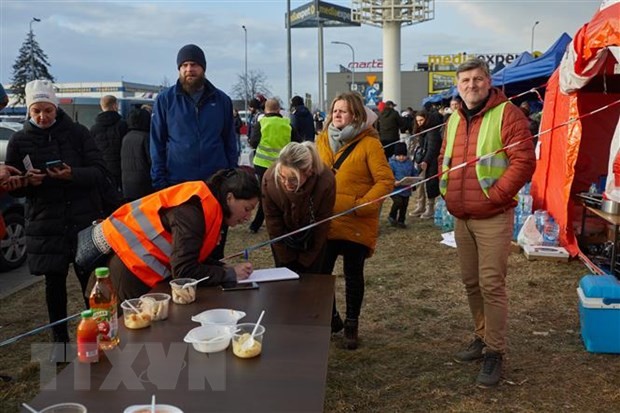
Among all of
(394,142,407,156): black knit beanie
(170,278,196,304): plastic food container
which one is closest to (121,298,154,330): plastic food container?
(170,278,196,304): plastic food container

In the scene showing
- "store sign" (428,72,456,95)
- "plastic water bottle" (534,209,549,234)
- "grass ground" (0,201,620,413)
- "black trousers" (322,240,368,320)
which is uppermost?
"store sign" (428,72,456,95)

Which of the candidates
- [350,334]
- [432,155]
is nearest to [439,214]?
[432,155]

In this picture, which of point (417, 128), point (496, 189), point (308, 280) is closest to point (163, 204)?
point (308, 280)

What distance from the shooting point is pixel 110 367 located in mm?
1802

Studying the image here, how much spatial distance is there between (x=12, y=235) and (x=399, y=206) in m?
5.26

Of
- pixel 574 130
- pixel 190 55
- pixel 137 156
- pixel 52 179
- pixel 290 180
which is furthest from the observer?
pixel 574 130

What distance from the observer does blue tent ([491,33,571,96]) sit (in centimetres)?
863

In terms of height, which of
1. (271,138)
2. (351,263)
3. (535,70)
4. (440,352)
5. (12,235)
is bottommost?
(440,352)

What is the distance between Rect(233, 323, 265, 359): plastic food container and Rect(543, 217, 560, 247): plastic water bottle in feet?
17.7

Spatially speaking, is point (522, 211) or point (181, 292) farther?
point (522, 211)

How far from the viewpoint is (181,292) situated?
2.42 m

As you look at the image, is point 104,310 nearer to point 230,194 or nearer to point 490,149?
point 230,194

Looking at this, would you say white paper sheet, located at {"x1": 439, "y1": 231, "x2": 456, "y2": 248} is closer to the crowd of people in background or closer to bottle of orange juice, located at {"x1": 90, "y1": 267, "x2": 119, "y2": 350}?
the crowd of people in background

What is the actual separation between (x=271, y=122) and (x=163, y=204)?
17.1ft
